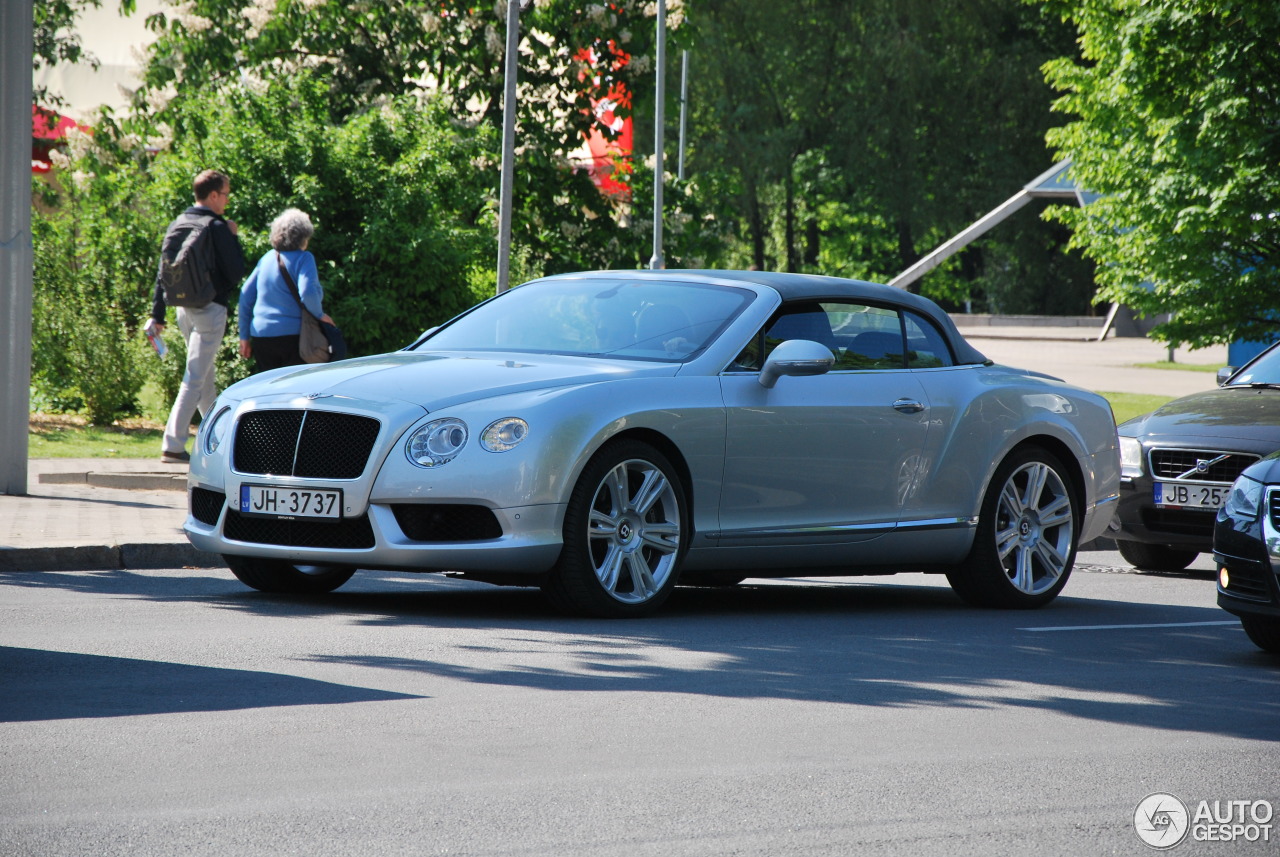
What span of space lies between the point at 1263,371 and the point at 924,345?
4.02m

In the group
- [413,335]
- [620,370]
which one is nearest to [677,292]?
[620,370]

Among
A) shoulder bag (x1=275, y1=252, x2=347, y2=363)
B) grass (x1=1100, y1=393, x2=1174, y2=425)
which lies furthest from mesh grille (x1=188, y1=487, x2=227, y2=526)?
grass (x1=1100, y1=393, x2=1174, y2=425)

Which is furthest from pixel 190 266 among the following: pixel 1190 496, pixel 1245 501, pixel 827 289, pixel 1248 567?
pixel 1248 567

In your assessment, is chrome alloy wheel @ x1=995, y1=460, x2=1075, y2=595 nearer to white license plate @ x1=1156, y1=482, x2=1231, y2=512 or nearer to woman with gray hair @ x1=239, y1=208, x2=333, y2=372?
white license plate @ x1=1156, y1=482, x2=1231, y2=512

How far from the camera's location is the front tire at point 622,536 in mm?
7691

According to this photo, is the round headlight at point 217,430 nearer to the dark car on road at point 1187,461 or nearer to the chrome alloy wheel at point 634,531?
the chrome alloy wheel at point 634,531

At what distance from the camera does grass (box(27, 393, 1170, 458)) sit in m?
15.2

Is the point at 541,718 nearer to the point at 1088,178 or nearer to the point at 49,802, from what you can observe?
the point at 49,802

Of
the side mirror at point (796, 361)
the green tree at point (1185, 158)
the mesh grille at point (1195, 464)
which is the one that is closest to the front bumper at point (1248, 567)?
the side mirror at point (796, 361)

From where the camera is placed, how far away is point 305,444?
7734mm

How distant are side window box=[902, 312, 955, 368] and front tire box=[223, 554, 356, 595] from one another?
9.88 feet

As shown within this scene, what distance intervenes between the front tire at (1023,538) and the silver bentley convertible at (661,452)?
1cm

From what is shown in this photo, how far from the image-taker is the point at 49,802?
179 inches

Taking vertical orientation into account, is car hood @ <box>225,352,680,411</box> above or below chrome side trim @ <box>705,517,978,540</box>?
above
